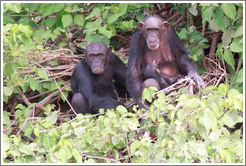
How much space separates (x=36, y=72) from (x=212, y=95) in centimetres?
285

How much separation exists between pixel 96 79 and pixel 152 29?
1157mm

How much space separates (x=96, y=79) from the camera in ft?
21.5

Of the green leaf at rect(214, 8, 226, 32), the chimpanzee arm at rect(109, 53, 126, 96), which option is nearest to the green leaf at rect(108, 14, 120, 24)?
the chimpanzee arm at rect(109, 53, 126, 96)

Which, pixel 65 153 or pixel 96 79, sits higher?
pixel 96 79

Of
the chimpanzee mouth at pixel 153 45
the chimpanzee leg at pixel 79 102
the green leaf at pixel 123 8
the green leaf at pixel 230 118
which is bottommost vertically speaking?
the green leaf at pixel 230 118

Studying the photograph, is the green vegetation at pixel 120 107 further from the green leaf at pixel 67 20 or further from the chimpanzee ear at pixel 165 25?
the chimpanzee ear at pixel 165 25

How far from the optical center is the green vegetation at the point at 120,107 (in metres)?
4.19

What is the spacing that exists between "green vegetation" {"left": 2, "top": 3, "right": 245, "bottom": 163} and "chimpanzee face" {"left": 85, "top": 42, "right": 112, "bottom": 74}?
204 millimetres

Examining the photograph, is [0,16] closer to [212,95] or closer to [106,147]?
[106,147]

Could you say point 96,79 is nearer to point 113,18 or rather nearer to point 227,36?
point 113,18

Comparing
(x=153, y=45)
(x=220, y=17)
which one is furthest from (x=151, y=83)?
(x=220, y=17)

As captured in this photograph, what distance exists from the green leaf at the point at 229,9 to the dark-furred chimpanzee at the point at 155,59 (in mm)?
923

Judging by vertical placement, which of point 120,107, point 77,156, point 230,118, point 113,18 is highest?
point 113,18

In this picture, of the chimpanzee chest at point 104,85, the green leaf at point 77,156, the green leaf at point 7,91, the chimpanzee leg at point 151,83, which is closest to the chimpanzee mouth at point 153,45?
the chimpanzee leg at point 151,83
